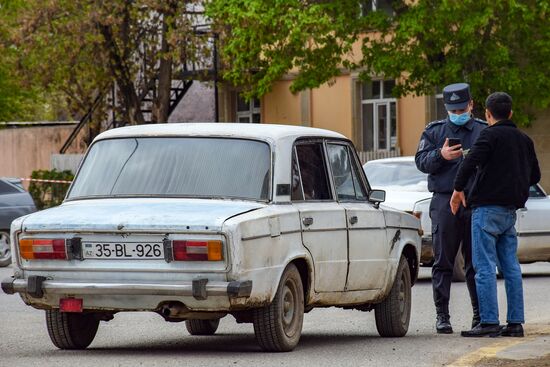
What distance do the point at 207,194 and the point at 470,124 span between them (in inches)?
107

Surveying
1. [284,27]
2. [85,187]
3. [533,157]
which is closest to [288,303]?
[85,187]

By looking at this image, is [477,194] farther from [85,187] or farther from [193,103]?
[193,103]

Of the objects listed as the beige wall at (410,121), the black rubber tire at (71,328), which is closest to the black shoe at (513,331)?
the black rubber tire at (71,328)

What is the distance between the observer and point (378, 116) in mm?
43531

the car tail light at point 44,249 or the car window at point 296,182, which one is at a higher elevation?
the car window at point 296,182

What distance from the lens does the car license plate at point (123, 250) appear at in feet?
34.7

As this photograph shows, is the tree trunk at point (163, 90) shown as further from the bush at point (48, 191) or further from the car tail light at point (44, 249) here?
the car tail light at point (44, 249)

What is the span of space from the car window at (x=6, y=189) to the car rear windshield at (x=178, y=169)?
14697 mm

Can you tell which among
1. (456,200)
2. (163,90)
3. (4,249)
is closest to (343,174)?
(456,200)

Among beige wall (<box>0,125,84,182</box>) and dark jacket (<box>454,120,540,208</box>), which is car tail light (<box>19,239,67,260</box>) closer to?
dark jacket (<box>454,120,540,208</box>)

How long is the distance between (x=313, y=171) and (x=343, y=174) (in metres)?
0.55

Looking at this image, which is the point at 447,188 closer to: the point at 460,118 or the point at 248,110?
the point at 460,118

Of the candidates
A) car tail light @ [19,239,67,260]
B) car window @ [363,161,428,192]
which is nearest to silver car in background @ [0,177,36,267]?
car window @ [363,161,428,192]

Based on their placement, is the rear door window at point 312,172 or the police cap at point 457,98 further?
the police cap at point 457,98
